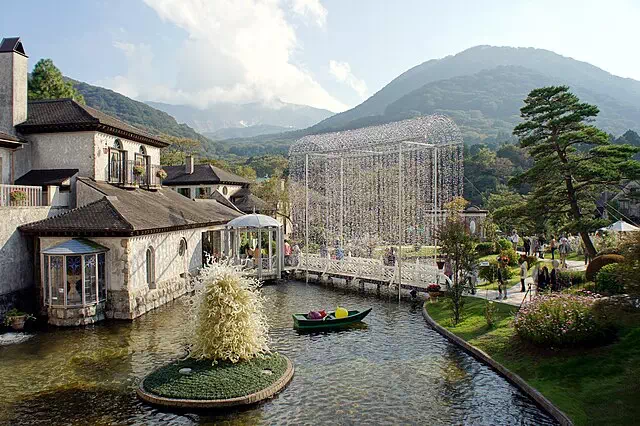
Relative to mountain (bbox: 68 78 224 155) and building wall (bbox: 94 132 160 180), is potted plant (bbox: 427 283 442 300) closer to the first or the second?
building wall (bbox: 94 132 160 180)

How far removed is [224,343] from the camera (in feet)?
44.9

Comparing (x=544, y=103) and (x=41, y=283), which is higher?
(x=544, y=103)

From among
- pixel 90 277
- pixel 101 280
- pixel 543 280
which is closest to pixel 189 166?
pixel 101 280

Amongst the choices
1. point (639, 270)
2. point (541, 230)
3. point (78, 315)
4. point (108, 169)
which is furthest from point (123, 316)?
point (541, 230)

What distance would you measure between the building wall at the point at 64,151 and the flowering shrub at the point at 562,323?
21750mm

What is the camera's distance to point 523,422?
1154 cm

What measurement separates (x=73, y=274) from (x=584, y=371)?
18488mm

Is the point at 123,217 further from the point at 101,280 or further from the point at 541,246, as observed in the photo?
the point at 541,246

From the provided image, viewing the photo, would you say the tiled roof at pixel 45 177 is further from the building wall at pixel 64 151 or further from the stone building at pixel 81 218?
the building wall at pixel 64 151

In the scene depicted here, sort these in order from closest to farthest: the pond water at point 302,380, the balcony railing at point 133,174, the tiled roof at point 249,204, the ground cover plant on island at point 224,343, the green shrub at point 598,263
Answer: the pond water at point 302,380 < the ground cover plant on island at point 224,343 < the green shrub at point 598,263 < the balcony railing at point 133,174 < the tiled roof at point 249,204

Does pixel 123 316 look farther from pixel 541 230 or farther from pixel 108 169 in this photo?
pixel 541 230

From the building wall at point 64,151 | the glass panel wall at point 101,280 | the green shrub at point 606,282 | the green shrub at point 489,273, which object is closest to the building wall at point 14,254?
the glass panel wall at point 101,280

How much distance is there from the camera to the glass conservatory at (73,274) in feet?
65.8

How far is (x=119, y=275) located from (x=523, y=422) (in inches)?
638
